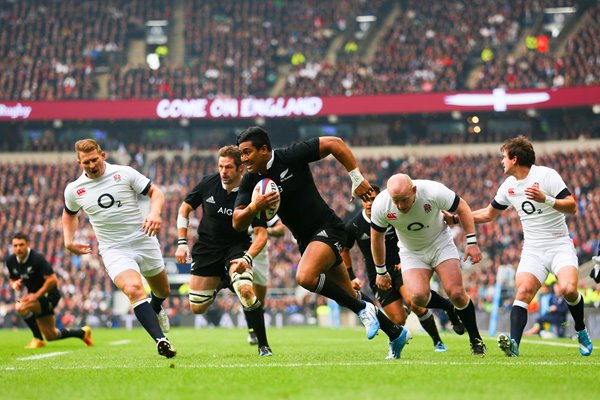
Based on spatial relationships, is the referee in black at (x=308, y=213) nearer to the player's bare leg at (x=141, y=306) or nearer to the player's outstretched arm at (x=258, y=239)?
the player's outstretched arm at (x=258, y=239)

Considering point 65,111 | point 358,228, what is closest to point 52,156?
point 65,111

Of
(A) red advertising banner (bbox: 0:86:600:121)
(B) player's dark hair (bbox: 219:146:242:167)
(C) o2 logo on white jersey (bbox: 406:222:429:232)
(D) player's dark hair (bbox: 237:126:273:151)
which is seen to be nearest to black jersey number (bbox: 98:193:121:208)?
(B) player's dark hair (bbox: 219:146:242:167)

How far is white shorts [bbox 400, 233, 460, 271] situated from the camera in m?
10.7

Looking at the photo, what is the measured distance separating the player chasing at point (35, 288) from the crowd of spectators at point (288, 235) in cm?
1634

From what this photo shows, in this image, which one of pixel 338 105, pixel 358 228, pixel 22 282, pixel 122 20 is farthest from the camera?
pixel 122 20

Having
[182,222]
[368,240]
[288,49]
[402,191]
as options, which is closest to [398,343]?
[402,191]

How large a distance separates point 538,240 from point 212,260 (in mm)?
4134

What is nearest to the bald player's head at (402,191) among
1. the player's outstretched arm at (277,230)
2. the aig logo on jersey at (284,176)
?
the aig logo on jersey at (284,176)

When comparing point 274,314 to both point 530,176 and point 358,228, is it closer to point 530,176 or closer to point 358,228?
point 358,228

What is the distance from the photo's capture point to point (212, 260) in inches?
483

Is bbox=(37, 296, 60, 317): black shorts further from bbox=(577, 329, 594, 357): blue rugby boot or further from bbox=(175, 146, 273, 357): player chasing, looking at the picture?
bbox=(577, 329, 594, 357): blue rugby boot

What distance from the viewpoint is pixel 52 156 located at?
54.3 metres

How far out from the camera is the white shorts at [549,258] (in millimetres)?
10578

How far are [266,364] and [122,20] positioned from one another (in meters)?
53.6
